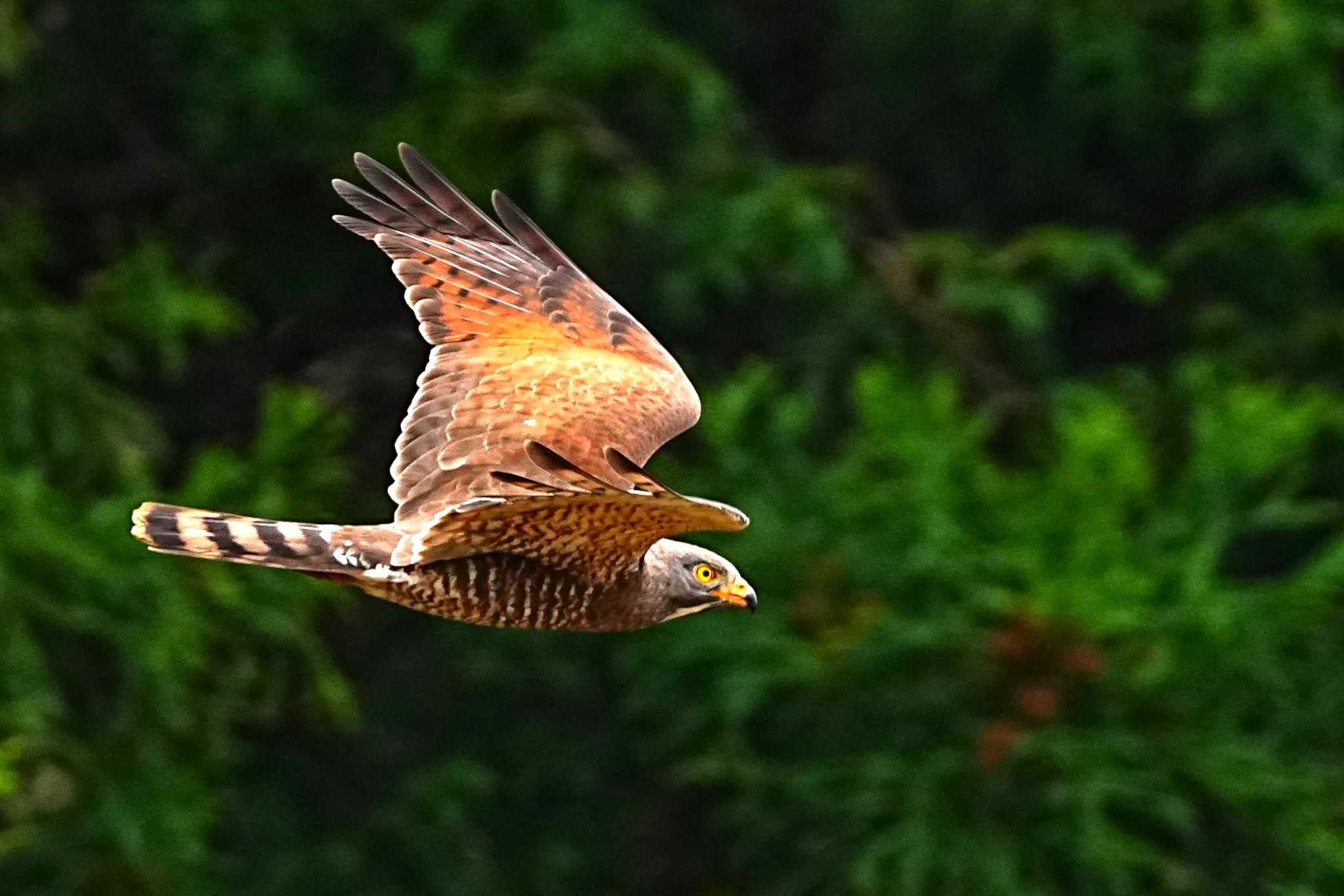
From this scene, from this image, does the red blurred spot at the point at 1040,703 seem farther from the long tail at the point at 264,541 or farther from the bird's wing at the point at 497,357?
the long tail at the point at 264,541

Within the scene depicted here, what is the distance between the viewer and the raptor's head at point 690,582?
5.33 m

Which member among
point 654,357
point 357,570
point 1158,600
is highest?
point 1158,600

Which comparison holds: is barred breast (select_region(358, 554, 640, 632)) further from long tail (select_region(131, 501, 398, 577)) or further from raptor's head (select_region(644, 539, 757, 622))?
raptor's head (select_region(644, 539, 757, 622))

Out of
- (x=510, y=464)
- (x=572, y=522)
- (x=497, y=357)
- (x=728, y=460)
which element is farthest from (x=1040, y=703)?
(x=572, y=522)

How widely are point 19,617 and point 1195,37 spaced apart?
4.39 m

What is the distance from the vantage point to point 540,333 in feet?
18.8

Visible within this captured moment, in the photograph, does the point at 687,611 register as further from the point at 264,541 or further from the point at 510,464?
the point at 264,541

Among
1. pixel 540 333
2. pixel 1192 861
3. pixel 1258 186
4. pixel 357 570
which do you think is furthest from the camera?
pixel 1258 186

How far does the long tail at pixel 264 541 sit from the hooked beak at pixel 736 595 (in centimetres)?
68

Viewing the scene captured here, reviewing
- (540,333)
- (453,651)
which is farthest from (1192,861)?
(540,333)

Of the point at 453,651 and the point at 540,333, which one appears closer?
the point at 540,333

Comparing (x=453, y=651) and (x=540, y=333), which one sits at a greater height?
(x=453, y=651)

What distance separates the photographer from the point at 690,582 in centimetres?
540

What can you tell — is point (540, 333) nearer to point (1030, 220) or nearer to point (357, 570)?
point (357, 570)
